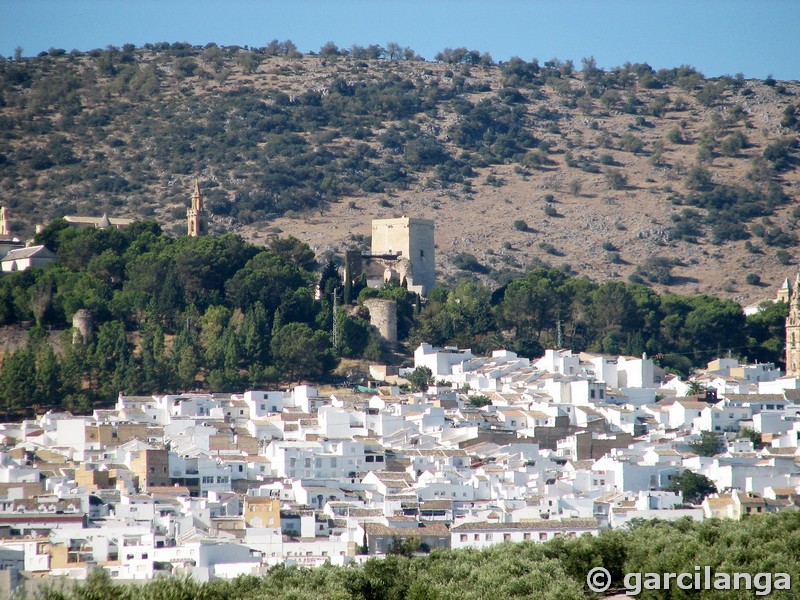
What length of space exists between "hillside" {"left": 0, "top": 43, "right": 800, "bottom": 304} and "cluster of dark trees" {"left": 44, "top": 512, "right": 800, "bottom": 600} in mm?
53104

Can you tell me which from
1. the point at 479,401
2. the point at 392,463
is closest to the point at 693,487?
the point at 392,463

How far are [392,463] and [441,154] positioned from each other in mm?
56521

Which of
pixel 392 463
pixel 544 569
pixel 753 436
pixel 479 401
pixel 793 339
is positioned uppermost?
pixel 793 339

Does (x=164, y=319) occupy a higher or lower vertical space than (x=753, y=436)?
higher

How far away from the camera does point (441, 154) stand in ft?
330

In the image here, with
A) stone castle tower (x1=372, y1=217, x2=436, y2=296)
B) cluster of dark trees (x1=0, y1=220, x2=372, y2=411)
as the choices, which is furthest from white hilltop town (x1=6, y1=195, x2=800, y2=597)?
stone castle tower (x1=372, y1=217, x2=436, y2=296)

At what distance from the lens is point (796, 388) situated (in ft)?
173

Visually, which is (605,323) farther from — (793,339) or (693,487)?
(693,487)

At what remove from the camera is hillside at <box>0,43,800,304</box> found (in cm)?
8681

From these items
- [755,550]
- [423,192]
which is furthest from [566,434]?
[423,192]

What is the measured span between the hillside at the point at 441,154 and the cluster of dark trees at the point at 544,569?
174 ft

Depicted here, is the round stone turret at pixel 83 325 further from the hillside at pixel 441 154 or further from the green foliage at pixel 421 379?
the hillside at pixel 441 154

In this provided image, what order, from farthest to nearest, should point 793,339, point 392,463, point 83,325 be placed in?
1. point 793,339
2. point 83,325
3. point 392,463

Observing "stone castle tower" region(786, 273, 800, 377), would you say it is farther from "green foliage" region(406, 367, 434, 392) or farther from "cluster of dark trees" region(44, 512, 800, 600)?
"cluster of dark trees" region(44, 512, 800, 600)
